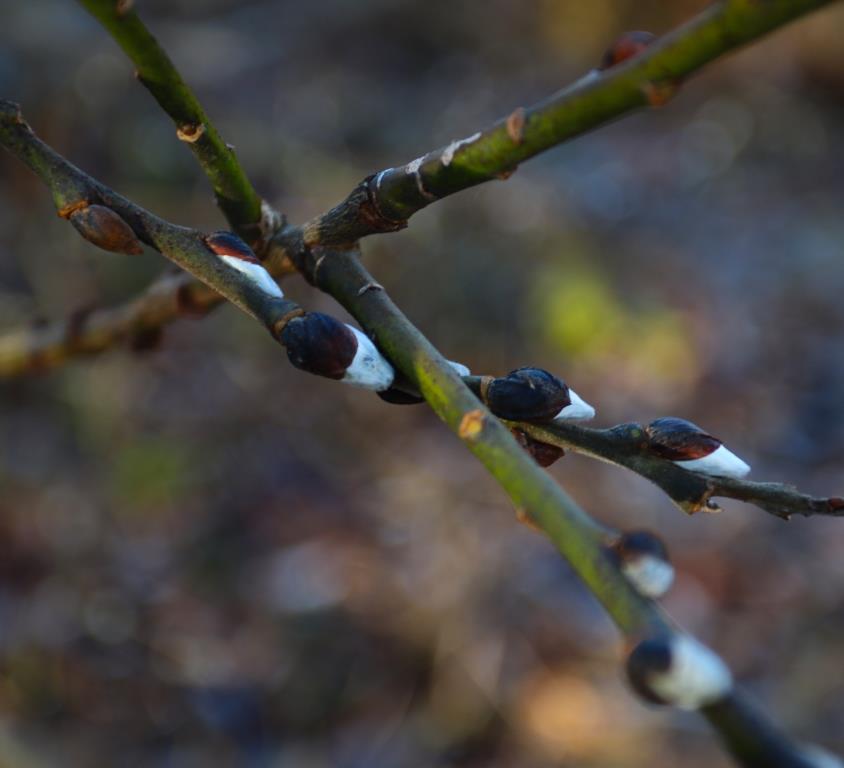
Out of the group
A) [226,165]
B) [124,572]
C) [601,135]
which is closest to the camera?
[226,165]

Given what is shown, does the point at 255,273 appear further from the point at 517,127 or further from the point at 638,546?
the point at 638,546

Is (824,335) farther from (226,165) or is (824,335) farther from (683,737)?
(226,165)

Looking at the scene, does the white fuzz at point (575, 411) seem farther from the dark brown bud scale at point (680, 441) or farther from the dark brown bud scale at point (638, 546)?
the dark brown bud scale at point (638, 546)

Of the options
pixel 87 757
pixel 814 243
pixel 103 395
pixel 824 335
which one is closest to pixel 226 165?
pixel 87 757

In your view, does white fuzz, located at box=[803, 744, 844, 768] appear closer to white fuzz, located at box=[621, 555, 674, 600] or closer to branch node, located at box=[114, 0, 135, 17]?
white fuzz, located at box=[621, 555, 674, 600]

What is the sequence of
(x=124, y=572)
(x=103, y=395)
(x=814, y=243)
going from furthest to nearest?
(x=814, y=243) → (x=103, y=395) → (x=124, y=572)

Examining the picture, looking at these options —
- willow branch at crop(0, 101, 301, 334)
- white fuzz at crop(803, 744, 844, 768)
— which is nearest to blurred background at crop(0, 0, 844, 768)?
willow branch at crop(0, 101, 301, 334)
